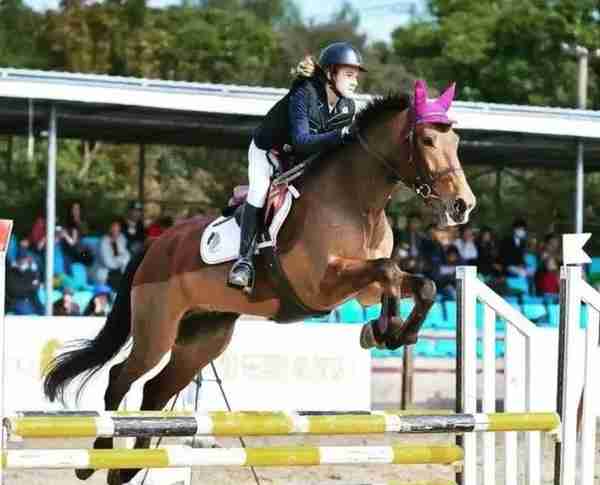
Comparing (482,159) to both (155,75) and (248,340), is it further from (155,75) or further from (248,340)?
(155,75)

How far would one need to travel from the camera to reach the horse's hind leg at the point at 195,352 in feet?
23.8

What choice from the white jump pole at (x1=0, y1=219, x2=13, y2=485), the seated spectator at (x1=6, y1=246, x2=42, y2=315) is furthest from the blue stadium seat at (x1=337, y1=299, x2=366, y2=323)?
the white jump pole at (x1=0, y1=219, x2=13, y2=485)

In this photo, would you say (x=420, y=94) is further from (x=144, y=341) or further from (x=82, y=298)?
(x=82, y=298)

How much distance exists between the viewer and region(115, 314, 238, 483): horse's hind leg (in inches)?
286

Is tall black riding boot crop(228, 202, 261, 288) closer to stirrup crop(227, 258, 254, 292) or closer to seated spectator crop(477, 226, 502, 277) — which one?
stirrup crop(227, 258, 254, 292)

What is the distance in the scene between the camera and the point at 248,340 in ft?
36.4

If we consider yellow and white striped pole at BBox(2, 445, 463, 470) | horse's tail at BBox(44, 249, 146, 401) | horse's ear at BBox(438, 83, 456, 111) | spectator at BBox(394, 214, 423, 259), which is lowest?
yellow and white striped pole at BBox(2, 445, 463, 470)

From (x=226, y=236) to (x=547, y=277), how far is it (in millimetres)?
10024

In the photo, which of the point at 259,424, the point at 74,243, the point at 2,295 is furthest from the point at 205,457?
the point at 74,243

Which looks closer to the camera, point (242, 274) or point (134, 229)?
point (242, 274)

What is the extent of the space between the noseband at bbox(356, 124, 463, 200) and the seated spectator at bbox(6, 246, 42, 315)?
23.7 feet

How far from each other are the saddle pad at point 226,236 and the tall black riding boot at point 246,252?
0.07 meters

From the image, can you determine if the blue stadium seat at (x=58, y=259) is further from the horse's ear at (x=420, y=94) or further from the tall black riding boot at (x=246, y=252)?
the horse's ear at (x=420, y=94)

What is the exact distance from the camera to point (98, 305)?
1241 centimetres
